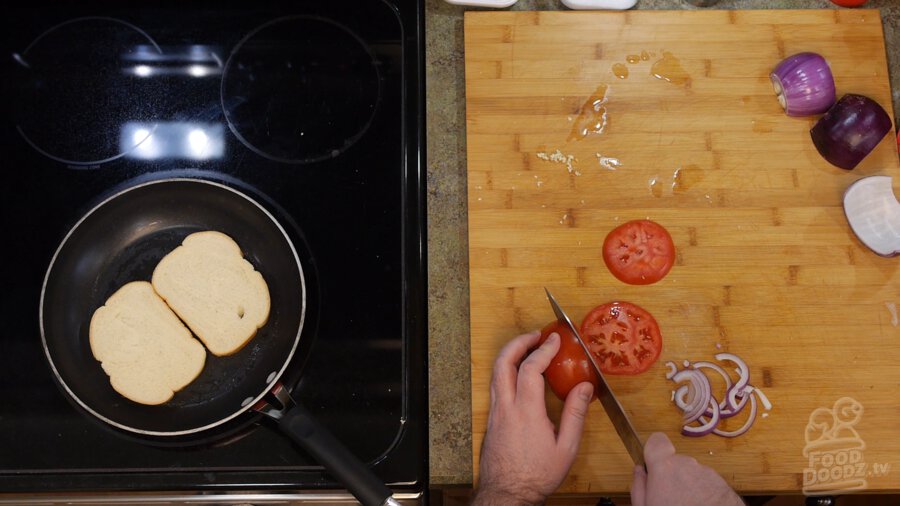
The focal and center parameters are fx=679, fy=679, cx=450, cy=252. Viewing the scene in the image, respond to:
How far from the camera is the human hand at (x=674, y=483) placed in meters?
1.05

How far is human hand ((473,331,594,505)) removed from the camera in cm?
110

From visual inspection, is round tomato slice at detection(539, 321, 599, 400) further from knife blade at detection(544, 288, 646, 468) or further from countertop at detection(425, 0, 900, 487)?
countertop at detection(425, 0, 900, 487)

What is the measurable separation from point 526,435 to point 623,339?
0.76 ft

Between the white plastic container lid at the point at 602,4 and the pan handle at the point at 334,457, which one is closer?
the pan handle at the point at 334,457

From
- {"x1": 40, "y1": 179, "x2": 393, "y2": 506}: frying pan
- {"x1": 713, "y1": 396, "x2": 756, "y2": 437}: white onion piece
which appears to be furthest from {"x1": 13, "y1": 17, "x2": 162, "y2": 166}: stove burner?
{"x1": 713, "y1": 396, "x2": 756, "y2": 437}: white onion piece

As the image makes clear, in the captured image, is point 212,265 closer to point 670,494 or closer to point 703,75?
point 670,494

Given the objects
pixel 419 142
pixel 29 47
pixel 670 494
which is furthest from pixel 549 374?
pixel 29 47

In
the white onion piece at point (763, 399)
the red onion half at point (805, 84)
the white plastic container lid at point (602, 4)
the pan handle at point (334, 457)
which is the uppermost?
the white plastic container lid at point (602, 4)

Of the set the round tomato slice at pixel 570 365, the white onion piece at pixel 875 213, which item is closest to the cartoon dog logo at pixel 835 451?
the white onion piece at pixel 875 213

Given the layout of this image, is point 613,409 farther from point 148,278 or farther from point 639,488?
point 148,278

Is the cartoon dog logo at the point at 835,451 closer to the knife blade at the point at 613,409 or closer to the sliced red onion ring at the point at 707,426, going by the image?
the sliced red onion ring at the point at 707,426

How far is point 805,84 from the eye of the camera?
4.05 feet

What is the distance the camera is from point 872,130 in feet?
3.97
